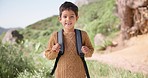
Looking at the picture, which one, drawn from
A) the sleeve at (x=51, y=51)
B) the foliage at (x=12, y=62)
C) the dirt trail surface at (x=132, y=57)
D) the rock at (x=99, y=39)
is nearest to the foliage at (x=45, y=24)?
the rock at (x=99, y=39)

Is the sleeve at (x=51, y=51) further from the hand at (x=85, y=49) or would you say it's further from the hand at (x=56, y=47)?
the hand at (x=85, y=49)

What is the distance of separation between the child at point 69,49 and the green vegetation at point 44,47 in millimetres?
1877

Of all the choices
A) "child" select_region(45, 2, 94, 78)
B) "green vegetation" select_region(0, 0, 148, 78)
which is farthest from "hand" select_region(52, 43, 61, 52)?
"green vegetation" select_region(0, 0, 148, 78)

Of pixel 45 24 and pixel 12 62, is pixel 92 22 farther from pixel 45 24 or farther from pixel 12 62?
pixel 12 62

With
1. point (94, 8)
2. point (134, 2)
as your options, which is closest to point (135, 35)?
point (134, 2)

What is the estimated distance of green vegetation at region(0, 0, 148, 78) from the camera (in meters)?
5.47

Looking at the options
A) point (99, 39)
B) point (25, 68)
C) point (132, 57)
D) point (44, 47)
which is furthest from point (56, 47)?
point (99, 39)

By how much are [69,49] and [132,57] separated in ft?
17.6

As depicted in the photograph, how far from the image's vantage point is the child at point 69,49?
286 centimetres

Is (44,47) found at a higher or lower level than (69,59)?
lower

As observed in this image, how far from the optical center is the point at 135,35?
11703 mm

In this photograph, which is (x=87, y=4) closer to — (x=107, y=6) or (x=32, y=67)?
(x=107, y=6)

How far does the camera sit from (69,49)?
291 cm

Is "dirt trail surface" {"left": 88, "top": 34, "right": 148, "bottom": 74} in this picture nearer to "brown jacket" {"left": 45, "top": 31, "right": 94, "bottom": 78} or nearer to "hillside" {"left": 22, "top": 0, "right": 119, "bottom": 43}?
"brown jacket" {"left": 45, "top": 31, "right": 94, "bottom": 78}
